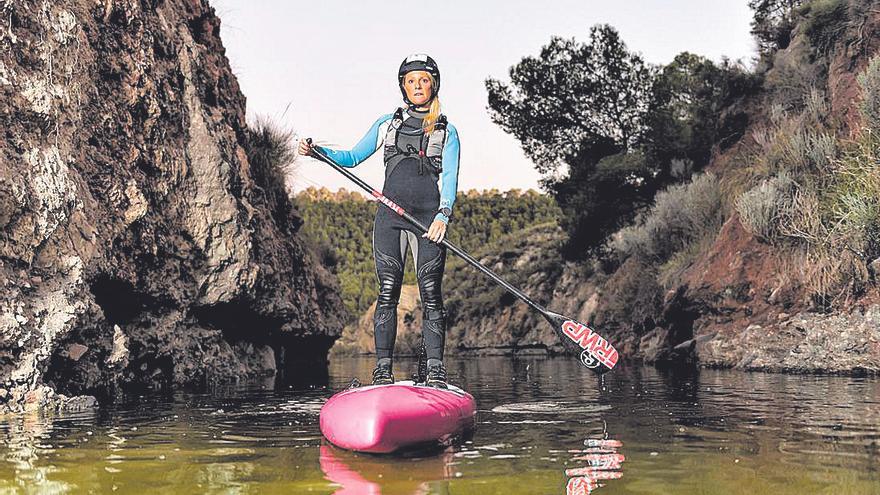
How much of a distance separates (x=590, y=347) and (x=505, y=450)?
2493 mm

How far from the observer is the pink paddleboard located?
5.16m

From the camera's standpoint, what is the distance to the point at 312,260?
792 inches

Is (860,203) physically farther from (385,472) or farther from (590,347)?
(385,472)

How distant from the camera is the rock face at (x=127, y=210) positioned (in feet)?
27.1

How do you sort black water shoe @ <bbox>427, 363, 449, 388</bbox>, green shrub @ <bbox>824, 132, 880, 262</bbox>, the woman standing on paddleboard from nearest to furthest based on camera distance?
black water shoe @ <bbox>427, 363, 449, 388</bbox> → the woman standing on paddleboard → green shrub @ <bbox>824, 132, 880, 262</bbox>

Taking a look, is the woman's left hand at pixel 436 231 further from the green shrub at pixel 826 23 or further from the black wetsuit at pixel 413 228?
the green shrub at pixel 826 23

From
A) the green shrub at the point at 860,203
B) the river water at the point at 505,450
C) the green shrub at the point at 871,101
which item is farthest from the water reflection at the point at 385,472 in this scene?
the green shrub at the point at 871,101

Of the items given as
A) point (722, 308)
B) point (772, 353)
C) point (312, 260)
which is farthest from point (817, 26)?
point (312, 260)

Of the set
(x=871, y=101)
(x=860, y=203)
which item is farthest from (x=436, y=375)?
(x=871, y=101)

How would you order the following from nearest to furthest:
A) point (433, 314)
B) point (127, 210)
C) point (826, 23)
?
1. point (433, 314)
2. point (127, 210)
3. point (826, 23)

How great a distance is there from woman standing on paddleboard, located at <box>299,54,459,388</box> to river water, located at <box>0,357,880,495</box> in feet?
2.98

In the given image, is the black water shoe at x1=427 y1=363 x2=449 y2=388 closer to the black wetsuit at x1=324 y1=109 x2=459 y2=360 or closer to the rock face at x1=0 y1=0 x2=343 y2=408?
the black wetsuit at x1=324 y1=109 x2=459 y2=360

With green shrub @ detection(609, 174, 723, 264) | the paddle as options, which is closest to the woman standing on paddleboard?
the paddle

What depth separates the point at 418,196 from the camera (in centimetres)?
684
